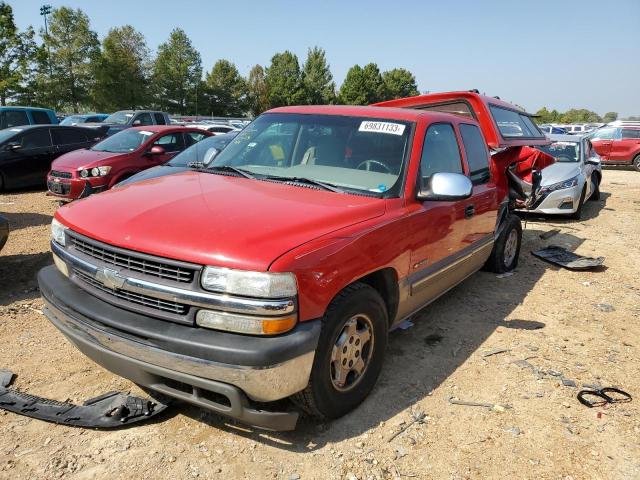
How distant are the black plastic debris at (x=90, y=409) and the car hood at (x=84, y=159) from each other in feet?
22.0

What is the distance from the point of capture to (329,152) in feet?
11.6

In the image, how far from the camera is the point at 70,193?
28.8 ft

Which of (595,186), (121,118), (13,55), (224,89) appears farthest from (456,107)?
(224,89)

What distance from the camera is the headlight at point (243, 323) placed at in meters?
2.23

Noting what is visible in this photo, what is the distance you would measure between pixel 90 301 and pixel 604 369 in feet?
12.1

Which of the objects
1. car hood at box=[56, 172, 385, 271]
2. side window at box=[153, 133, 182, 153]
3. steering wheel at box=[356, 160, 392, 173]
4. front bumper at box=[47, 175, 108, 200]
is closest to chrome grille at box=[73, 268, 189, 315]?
car hood at box=[56, 172, 385, 271]

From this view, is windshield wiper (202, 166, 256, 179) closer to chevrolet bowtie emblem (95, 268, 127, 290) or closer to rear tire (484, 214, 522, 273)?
chevrolet bowtie emblem (95, 268, 127, 290)

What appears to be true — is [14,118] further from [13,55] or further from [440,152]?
[13,55]

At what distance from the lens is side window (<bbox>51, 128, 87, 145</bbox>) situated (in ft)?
37.9

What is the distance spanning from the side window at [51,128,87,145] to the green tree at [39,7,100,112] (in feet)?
112

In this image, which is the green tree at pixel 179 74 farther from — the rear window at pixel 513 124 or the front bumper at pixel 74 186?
the rear window at pixel 513 124

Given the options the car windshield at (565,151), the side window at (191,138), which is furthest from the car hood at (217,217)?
the car windshield at (565,151)

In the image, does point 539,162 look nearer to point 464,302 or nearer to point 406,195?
point 464,302

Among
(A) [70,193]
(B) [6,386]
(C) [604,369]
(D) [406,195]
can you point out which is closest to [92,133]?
(A) [70,193]
